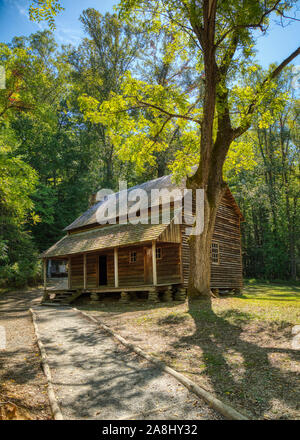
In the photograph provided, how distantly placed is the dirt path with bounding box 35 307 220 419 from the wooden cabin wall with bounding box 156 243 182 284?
29.2 ft

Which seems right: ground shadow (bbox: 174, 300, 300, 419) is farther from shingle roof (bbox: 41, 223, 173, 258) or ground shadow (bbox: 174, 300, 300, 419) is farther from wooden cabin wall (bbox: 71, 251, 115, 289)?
wooden cabin wall (bbox: 71, 251, 115, 289)

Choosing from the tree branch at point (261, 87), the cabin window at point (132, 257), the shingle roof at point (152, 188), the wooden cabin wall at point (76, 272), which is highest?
the tree branch at point (261, 87)

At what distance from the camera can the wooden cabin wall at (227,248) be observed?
63.5 ft

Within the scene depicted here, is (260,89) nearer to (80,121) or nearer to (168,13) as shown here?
(168,13)

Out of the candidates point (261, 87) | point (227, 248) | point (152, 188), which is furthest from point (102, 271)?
point (261, 87)

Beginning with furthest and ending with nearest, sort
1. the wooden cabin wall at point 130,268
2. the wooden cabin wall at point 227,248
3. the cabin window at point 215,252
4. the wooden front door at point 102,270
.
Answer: the wooden front door at point 102,270, the wooden cabin wall at point 227,248, the cabin window at point 215,252, the wooden cabin wall at point 130,268

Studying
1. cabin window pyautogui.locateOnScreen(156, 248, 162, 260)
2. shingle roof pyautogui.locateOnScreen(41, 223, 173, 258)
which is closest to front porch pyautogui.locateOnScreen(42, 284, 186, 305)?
cabin window pyautogui.locateOnScreen(156, 248, 162, 260)

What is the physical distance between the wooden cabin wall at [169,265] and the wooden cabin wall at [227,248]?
3.10 meters

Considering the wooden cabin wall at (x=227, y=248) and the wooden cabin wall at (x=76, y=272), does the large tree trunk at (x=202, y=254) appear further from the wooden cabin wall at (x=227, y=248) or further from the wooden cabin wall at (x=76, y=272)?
the wooden cabin wall at (x=76, y=272)

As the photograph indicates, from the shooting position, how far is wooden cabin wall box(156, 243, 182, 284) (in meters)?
16.6

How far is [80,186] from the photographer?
37812 mm

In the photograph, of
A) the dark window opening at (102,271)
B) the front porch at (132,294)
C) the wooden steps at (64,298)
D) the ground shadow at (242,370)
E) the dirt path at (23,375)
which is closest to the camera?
the dirt path at (23,375)

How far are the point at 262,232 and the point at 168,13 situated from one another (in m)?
33.6

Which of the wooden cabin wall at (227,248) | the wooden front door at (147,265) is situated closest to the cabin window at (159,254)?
the wooden front door at (147,265)
